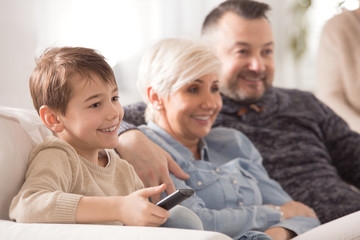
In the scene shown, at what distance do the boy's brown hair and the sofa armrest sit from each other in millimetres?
305

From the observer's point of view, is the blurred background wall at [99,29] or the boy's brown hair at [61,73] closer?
the boy's brown hair at [61,73]

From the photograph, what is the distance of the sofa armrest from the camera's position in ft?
3.18

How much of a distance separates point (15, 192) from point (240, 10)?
1452 millimetres

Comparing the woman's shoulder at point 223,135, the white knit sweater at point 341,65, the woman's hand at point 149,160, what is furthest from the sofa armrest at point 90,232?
the white knit sweater at point 341,65

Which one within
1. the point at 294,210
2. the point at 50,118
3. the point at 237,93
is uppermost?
the point at 50,118

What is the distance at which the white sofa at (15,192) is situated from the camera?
0.98 meters

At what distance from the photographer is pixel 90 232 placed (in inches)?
39.6

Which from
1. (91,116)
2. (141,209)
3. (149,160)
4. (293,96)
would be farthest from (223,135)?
(141,209)

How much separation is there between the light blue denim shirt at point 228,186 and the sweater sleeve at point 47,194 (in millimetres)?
444

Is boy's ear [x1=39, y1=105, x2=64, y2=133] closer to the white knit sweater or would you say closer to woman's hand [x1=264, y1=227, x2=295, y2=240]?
woman's hand [x1=264, y1=227, x2=295, y2=240]

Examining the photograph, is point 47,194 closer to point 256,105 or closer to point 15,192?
point 15,192

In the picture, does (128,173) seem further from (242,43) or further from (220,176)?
(242,43)

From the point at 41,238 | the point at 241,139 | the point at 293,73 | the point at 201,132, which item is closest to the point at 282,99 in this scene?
the point at 241,139

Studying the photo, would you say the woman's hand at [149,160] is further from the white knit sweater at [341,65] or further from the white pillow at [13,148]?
the white knit sweater at [341,65]
